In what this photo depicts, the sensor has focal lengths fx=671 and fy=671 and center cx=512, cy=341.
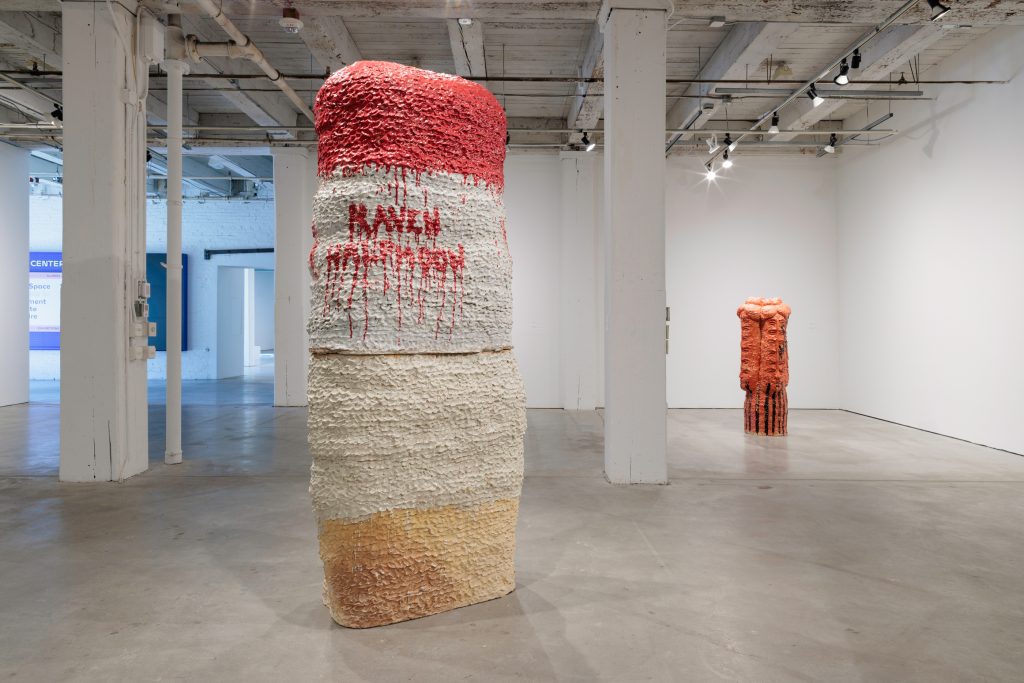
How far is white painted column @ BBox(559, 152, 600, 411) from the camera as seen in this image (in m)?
9.88

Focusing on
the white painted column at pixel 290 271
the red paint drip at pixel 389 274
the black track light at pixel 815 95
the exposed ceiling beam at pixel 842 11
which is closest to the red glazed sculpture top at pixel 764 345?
the black track light at pixel 815 95

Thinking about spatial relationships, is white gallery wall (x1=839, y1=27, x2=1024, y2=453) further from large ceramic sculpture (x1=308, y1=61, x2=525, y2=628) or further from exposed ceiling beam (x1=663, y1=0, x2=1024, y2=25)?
large ceramic sculpture (x1=308, y1=61, x2=525, y2=628)

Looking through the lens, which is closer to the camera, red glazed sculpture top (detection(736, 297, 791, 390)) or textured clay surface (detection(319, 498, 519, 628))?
textured clay surface (detection(319, 498, 519, 628))

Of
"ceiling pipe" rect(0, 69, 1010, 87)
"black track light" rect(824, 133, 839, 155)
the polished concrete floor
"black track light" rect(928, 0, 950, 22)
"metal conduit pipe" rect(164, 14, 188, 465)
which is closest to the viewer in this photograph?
the polished concrete floor

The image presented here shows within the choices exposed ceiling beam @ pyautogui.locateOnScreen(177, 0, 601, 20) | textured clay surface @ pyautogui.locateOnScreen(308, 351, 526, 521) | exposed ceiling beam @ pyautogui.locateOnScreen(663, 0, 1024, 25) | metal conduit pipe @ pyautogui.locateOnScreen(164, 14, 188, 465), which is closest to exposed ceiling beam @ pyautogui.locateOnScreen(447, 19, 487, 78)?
exposed ceiling beam @ pyautogui.locateOnScreen(177, 0, 601, 20)

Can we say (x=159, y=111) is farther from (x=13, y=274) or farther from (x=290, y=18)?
(x=290, y=18)

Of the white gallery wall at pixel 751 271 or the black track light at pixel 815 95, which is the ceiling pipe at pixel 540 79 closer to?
the black track light at pixel 815 95

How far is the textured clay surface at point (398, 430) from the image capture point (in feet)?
8.46

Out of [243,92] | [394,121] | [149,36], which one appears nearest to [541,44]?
[243,92]

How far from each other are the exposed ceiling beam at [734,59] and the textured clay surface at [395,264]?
5.01 metres

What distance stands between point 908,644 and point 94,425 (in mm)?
5355

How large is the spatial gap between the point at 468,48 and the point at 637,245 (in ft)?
10.4

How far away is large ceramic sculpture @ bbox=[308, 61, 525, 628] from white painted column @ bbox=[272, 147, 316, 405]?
7419 mm

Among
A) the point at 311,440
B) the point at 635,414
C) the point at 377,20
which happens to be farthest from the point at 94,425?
the point at 377,20
